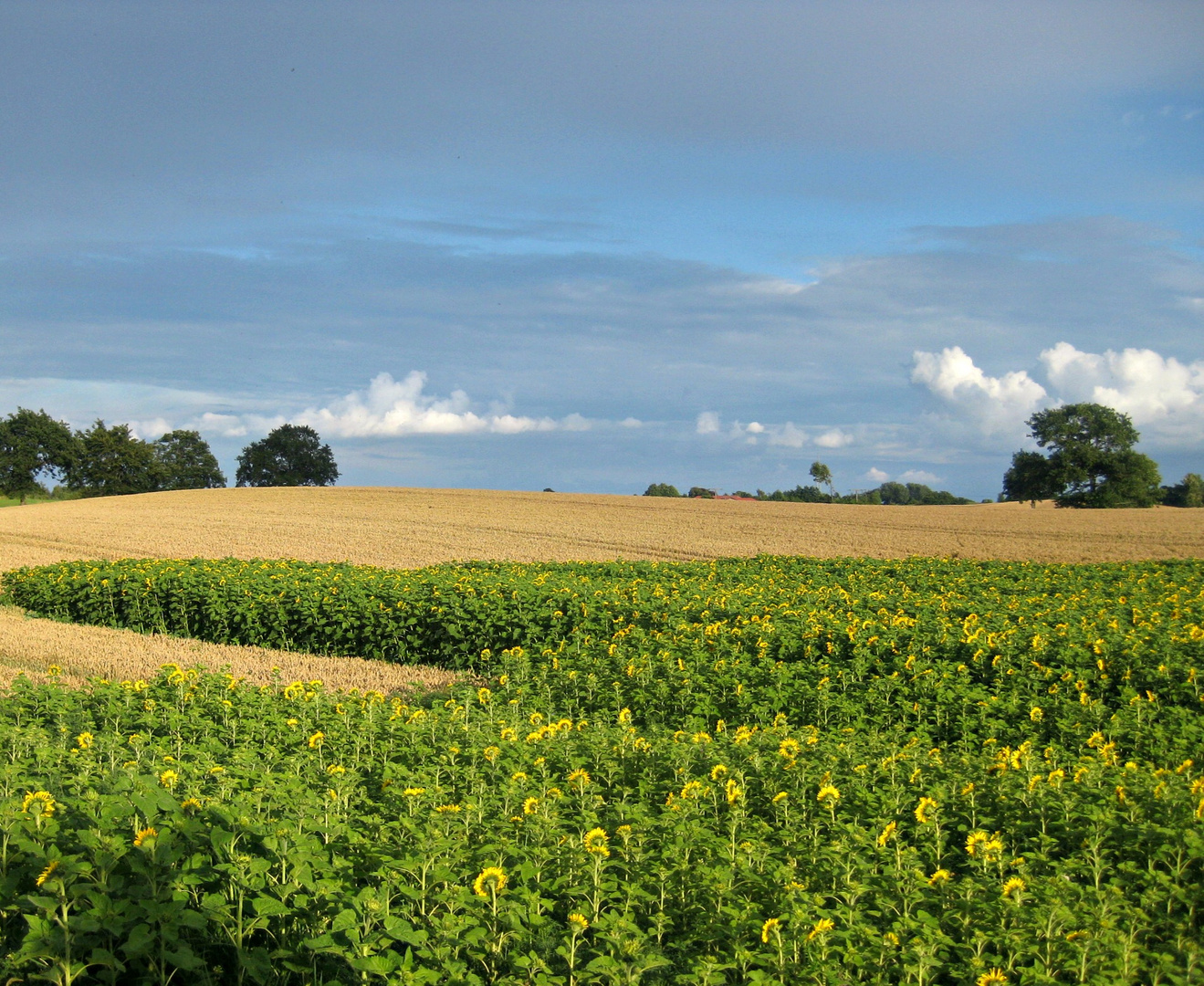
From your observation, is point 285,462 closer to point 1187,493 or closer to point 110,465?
point 110,465

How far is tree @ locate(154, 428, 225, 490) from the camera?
87688 mm

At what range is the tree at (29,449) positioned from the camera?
238ft

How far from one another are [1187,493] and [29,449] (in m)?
100

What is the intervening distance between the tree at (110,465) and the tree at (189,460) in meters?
4.32

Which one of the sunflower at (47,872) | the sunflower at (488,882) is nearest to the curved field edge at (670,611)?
the sunflower at (488,882)

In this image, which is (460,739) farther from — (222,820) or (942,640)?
(942,640)

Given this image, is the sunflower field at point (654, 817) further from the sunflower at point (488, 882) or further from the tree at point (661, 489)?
the tree at point (661, 489)

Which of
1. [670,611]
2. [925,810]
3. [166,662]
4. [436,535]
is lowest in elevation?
[166,662]

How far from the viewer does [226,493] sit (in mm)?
54031

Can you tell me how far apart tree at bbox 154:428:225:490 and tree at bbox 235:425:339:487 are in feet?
18.1

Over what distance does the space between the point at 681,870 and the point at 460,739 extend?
2918mm

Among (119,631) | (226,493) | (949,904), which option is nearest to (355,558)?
(119,631)

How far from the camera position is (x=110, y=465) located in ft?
261

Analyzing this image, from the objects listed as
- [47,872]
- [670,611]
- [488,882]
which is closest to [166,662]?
[670,611]
